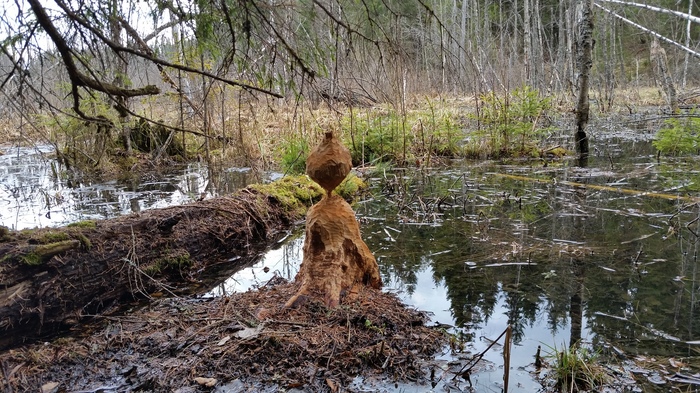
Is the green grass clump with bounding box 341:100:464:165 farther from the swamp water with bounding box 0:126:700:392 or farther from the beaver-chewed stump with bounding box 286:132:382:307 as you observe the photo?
the beaver-chewed stump with bounding box 286:132:382:307

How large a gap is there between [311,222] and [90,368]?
1.64m

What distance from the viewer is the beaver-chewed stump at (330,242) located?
335cm

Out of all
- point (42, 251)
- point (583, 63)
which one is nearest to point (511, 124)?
point (583, 63)

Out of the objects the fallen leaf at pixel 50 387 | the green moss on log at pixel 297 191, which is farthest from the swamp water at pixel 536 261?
the fallen leaf at pixel 50 387

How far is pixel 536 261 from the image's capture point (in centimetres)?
448

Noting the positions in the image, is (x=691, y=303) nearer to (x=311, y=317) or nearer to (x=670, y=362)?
(x=670, y=362)

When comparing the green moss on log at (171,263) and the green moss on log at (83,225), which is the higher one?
the green moss on log at (83,225)

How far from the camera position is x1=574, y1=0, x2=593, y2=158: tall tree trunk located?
982cm

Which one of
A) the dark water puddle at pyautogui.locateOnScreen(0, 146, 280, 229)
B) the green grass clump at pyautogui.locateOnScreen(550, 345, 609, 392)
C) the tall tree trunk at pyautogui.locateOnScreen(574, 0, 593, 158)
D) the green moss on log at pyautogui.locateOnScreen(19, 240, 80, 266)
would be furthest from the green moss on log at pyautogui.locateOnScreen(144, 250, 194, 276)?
the tall tree trunk at pyautogui.locateOnScreen(574, 0, 593, 158)

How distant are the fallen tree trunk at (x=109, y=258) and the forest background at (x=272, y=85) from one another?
2.41ft

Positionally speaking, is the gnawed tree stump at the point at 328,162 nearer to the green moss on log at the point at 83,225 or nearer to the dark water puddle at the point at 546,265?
the dark water puddle at the point at 546,265

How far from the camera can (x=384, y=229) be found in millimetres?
5883

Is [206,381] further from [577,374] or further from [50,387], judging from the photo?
[577,374]

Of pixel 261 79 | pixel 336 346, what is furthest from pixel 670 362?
pixel 261 79
